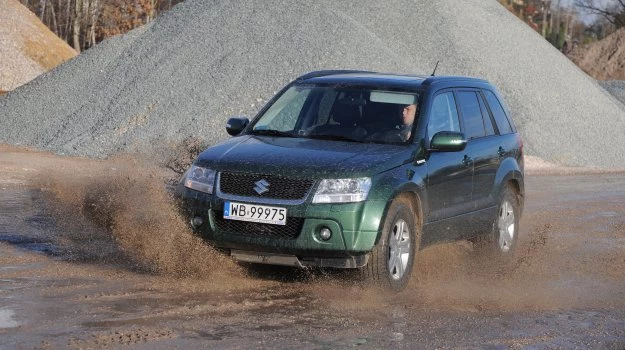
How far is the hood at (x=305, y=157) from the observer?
324 inches

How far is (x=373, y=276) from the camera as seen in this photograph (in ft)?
27.0

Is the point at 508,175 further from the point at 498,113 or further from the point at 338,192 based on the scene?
the point at 338,192

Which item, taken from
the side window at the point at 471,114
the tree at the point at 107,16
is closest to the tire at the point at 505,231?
the side window at the point at 471,114

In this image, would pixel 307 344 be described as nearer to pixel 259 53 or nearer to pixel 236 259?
pixel 236 259

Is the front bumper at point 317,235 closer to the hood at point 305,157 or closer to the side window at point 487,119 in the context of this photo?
the hood at point 305,157

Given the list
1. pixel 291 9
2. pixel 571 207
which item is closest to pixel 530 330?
pixel 571 207

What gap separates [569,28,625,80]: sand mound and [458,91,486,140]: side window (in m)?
46.9

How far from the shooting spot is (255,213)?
322 inches

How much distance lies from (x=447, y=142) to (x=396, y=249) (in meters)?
1.04

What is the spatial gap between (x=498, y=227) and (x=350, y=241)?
272 centimetres

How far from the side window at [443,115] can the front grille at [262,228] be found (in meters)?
1.62

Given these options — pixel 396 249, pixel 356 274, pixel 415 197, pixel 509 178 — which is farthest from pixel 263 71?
pixel 356 274

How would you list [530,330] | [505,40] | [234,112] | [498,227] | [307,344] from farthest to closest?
[505,40], [234,112], [498,227], [530,330], [307,344]

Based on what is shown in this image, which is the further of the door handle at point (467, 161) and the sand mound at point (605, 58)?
the sand mound at point (605, 58)
